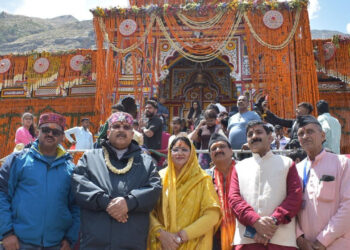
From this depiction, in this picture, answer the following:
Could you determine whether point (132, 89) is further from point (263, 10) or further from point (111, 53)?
point (263, 10)

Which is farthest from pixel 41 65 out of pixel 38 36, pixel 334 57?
pixel 38 36

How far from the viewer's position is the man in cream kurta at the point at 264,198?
2546 mm

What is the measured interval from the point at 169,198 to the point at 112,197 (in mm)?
510

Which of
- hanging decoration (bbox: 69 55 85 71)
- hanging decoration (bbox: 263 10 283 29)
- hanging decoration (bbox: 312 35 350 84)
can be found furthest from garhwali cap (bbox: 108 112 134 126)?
hanging decoration (bbox: 69 55 85 71)

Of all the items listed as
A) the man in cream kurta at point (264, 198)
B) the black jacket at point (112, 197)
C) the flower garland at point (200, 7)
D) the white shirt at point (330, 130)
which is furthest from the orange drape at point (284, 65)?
the black jacket at point (112, 197)

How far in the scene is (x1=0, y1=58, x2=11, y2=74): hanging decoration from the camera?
13.3 meters

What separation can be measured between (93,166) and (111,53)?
882 centimetres

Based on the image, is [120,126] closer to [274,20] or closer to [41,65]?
[274,20]

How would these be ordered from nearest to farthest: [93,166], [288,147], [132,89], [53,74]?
[93,166] < [288,147] < [132,89] < [53,74]

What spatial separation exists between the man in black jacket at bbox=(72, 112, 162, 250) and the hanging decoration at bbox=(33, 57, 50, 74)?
36.5ft

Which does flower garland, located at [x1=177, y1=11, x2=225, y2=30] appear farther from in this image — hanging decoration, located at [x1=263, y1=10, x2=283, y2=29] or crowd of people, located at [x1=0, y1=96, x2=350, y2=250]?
crowd of people, located at [x1=0, y1=96, x2=350, y2=250]

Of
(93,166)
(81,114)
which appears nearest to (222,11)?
(81,114)

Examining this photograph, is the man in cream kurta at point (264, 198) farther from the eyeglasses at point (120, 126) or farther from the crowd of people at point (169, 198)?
the eyeglasses at point (120, 126)

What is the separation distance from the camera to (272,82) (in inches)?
403
